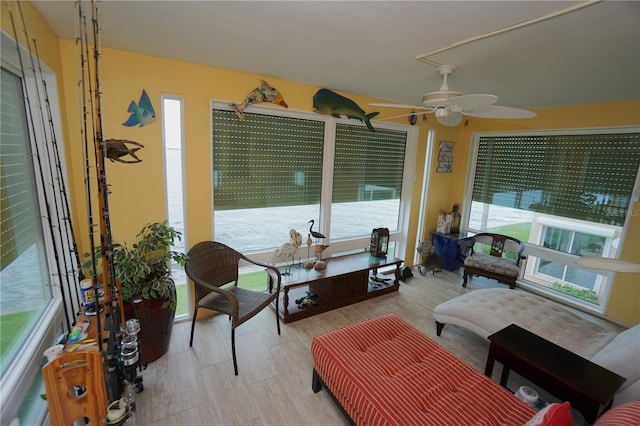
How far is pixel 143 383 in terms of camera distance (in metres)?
2.05

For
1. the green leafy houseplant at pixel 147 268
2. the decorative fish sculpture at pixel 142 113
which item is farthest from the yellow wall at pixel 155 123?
the green leafy houseplant at pixel 147 268

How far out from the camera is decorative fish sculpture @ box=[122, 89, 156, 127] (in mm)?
2281

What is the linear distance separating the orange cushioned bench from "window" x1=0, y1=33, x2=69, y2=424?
1.59m

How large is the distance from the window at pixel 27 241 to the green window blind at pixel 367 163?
266 cm

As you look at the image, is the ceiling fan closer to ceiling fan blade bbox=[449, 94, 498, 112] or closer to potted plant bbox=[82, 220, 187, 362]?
ceiling fan blade bbox=[449, 94, 498, 112]

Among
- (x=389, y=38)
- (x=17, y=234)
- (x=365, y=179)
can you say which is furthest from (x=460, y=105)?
(x=17, y=234)

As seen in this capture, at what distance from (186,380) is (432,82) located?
3376 millimetres

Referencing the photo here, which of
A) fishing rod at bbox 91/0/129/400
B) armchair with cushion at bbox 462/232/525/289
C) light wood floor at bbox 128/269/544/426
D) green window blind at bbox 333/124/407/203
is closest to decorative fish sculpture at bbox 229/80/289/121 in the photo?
green window blind at bbox 333/124/407/203

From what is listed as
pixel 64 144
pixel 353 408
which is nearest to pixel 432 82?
pixel 353 408

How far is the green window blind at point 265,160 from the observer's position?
9.09 ft

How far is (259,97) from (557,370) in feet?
10.6

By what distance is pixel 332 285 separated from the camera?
123 inches

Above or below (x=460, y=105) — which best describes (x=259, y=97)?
above

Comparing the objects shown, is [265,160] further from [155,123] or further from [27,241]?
[27,241]
